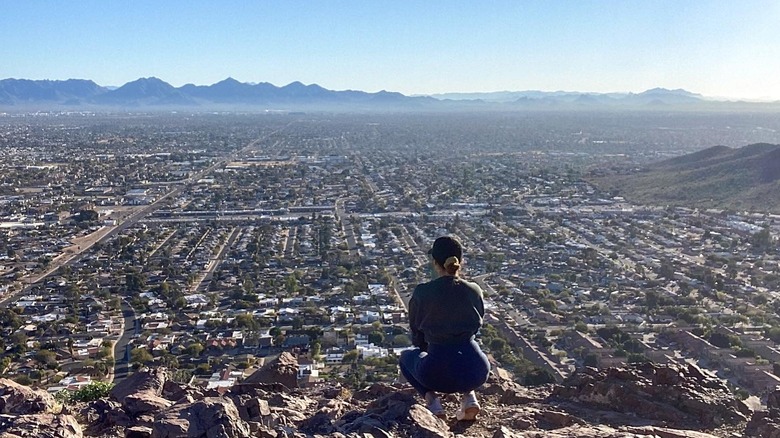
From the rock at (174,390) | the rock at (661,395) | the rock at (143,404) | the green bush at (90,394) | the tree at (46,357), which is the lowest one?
the tree at (46,357)

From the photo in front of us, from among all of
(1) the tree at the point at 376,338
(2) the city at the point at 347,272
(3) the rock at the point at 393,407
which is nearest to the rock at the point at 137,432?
(3) the rock at the point at 393,407

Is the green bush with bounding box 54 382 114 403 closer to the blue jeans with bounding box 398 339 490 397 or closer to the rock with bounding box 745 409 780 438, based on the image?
the blue jeans with bounding box 398 339 490 397

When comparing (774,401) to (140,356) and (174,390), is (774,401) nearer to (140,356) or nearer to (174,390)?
(174,390)

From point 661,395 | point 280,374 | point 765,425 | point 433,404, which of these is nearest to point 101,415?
point 280,374

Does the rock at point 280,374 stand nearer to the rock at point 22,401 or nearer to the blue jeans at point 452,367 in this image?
the rock at point 22,401

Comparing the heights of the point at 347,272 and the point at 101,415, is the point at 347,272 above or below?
below

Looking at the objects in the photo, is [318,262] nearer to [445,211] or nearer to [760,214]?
[445,211]

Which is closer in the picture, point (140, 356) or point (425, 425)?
point (425, 425)
